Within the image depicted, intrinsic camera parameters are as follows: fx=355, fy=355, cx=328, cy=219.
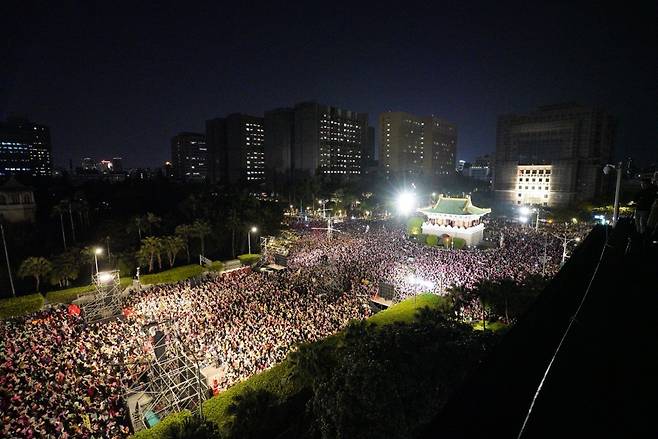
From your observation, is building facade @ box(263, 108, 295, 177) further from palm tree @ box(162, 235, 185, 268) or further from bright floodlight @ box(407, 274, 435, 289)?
bright floodlight @ box(407, 274, 435, 289)

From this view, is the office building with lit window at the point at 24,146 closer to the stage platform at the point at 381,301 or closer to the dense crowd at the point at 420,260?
the dense crowd at the point at 420,260

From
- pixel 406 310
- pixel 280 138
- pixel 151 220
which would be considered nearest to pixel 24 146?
pixel 280 138

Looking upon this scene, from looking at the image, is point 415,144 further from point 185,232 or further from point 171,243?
point 171,243

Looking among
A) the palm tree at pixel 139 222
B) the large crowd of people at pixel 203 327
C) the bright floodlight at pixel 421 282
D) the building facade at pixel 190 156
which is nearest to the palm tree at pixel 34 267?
the large crowd of people at pixel 203 327

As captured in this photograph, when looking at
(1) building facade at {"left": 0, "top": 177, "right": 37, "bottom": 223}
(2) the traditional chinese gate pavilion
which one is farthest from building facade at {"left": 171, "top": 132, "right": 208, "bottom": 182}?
(2) the traditional chinese gate pavilion

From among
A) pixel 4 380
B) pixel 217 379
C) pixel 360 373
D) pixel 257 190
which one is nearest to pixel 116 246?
pixel 4 380

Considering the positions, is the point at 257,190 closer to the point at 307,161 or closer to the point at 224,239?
the point at 307,161
